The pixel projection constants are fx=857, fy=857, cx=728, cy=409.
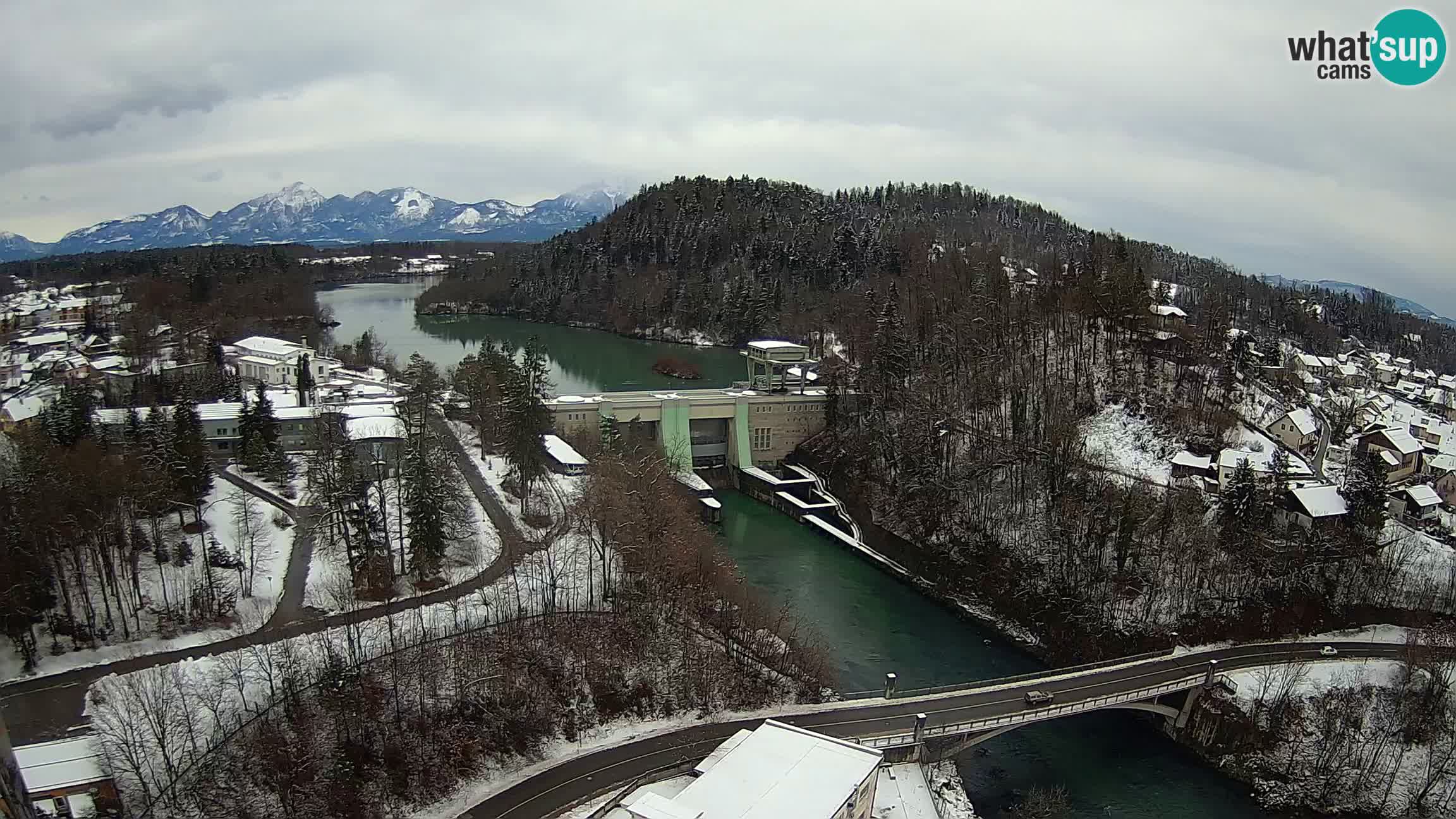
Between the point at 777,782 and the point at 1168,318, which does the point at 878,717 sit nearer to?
the point at 777,782

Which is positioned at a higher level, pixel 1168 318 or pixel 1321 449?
pixel 1168 318

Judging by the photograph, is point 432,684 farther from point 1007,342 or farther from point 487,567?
point 1007,342

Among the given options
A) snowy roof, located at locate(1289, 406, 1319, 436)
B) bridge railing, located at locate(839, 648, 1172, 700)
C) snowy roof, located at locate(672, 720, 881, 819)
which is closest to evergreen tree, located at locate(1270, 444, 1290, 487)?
snowy roof, located at locate(1289, 406, 1319, 436)

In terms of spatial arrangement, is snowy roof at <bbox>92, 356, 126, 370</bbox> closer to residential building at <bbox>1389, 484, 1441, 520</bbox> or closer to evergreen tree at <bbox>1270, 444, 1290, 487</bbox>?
evergreen tree at <bbox>1270, 444, 1290, 487</bbox>

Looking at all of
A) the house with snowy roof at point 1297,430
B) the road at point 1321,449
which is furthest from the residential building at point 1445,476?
the house with snowy roof at point 1297,430

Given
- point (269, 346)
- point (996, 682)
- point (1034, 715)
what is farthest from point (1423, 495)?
point (269, 346)

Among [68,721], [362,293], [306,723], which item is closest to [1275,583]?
[306,723]
